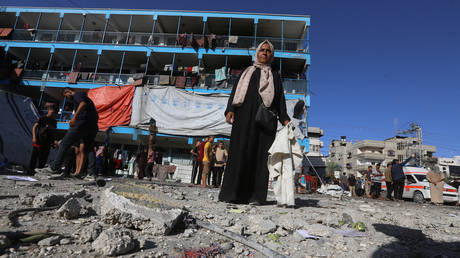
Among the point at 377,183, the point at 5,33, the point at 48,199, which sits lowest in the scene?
the point at 48,199

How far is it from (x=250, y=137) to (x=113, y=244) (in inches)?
81.0

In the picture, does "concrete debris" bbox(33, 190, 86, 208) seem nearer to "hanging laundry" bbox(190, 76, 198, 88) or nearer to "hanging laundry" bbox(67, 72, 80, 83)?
"hanging laundry" bbox(190, 76, 198, 88)

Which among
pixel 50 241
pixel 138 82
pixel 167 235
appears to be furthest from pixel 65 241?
pixel 138 82

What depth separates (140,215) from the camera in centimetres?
143

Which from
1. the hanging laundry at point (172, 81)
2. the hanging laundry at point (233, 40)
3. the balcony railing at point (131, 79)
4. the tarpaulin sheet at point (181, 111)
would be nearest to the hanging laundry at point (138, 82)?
the balcony railing at point (131, 79)

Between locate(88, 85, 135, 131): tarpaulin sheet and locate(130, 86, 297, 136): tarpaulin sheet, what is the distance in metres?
0.31

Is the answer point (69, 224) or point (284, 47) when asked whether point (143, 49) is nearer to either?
point (284, 47)

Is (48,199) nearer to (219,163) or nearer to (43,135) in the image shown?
(43,135)

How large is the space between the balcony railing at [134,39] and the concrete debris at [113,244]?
615 inches

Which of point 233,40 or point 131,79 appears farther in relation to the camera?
point 233,40

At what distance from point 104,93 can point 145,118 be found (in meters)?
2.66

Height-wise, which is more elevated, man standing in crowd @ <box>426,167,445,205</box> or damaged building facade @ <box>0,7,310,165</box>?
damaged building facade @ <box>0,7,310,165</box>

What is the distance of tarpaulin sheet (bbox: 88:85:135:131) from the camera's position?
10352 millimetres

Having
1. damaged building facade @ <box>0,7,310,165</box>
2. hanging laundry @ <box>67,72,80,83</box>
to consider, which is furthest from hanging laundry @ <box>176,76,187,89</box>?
hanging laundry @ <box>67,72,80,83</box>
